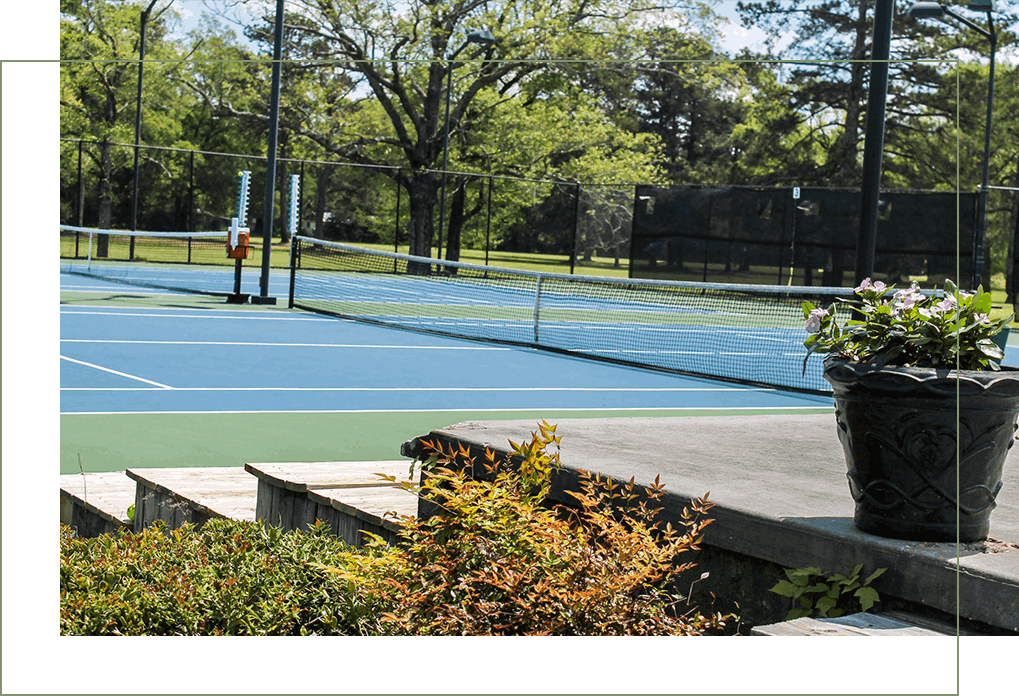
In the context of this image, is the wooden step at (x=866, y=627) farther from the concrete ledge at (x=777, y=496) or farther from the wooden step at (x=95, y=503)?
the wooden step at (x=95, y=503)

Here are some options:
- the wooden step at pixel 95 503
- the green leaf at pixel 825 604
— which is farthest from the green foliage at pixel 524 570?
the wooden step at pixel 95 503

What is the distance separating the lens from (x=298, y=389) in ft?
32.8

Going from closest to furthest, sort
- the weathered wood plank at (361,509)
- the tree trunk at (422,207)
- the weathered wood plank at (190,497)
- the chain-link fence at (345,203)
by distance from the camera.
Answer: the weathered wood plank at (361,509) → the weathered wood plank at (190,497) → the chain-link fence at (345,203) → the tree trunk at (422,207)

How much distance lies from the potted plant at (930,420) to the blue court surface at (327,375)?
624 cm

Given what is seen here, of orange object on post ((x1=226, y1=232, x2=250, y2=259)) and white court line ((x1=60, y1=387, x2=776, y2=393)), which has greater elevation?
orange object on post ((x1=226, y1=232, x2=250, y2=259))

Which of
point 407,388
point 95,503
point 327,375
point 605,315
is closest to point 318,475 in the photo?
point 95,503

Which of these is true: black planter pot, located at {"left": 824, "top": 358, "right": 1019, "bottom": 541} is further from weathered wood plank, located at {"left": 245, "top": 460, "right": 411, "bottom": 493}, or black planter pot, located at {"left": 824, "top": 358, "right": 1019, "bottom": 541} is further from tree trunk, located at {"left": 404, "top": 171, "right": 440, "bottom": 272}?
tree trunk, located at {"left": 404, "top": 171, "right": 440, "bottom": 272}

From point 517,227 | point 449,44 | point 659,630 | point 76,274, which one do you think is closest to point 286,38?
point 449,44

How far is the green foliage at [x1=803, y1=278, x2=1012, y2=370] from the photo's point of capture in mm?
3168

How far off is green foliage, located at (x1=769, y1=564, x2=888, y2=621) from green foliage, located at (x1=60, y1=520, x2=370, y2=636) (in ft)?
4.12

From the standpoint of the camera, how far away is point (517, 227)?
49.9m

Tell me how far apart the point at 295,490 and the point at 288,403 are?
4527 millimetres

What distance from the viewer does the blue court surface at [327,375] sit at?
365 inches

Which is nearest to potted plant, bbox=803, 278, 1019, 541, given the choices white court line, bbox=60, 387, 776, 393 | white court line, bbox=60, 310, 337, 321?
white court line, bbox=60, 387, 776, 393
